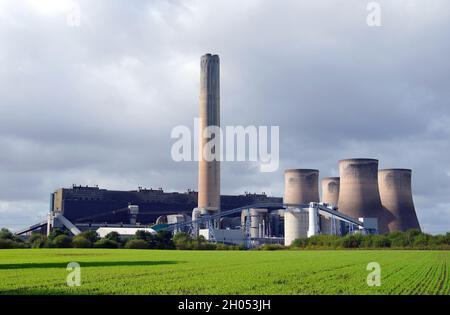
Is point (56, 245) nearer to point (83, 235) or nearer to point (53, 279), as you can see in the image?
point (83, 235)

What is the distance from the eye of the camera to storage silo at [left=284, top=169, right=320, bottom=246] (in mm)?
82062

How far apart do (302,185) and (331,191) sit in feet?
18.7

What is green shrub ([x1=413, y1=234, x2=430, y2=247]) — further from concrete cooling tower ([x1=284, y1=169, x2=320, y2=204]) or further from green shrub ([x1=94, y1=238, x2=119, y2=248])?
green shrub ([x1=94, y1=238, x2=119, y2=248])

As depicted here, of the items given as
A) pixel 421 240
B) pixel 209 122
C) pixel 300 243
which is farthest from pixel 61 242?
pixel 421 240

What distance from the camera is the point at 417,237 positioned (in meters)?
60.9

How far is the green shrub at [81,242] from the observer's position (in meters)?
59.7

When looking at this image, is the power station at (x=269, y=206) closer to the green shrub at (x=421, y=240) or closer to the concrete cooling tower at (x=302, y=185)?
the concrete cooling tower at (x=302, y=185)

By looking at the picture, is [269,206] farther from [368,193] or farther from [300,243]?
[300,243]

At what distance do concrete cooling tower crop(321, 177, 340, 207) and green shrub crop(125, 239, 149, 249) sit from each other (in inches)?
1297

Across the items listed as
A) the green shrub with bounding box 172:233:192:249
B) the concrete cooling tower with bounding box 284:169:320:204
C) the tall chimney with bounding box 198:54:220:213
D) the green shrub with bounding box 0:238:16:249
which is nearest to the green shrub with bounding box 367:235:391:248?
the green shrub with bounding box 172:233:192:249

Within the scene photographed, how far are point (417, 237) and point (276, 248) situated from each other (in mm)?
15046

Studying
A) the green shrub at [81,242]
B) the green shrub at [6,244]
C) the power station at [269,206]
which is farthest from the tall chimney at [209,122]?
the green shrub at [6,244]

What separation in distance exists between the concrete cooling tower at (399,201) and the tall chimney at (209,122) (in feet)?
77.3

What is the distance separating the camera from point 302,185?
8231 centimetres
